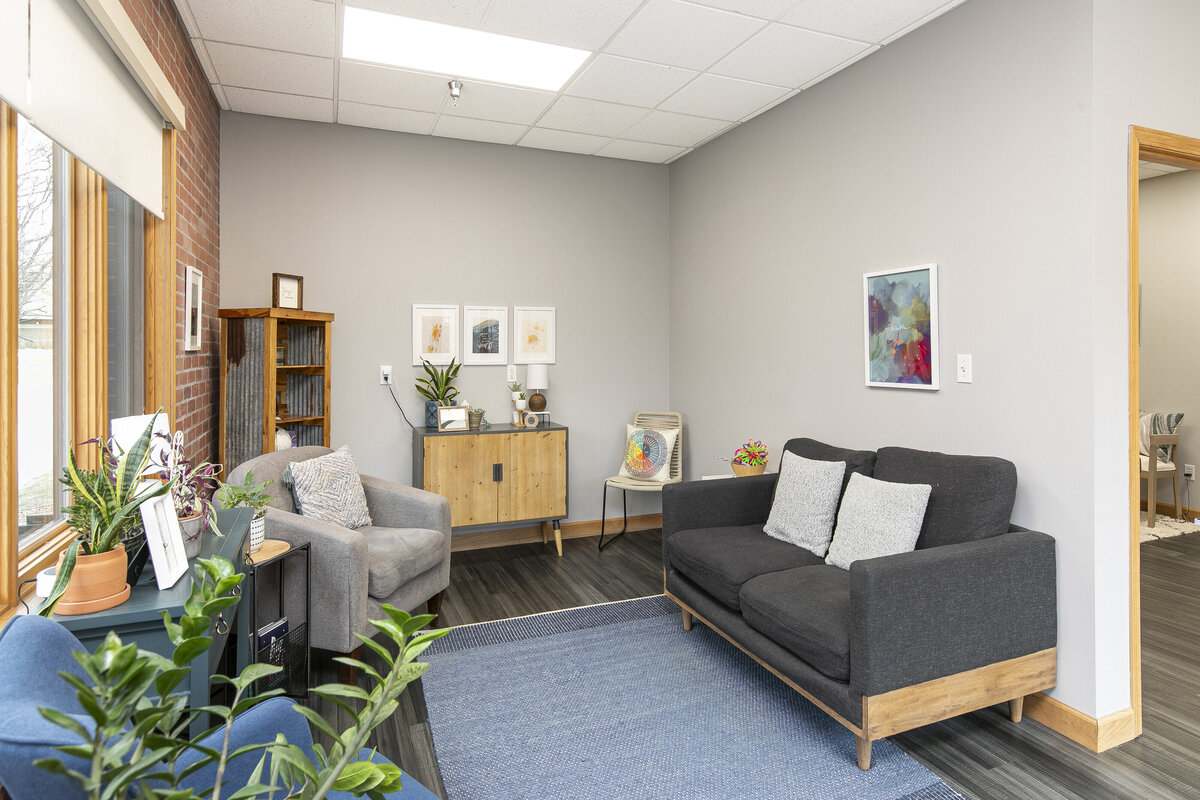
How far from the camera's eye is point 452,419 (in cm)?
430

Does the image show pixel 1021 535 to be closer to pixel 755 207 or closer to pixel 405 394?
pixel 755 207

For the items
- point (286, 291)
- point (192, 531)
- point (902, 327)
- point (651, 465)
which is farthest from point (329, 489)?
point (902, 327)

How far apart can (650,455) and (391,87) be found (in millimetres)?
2719

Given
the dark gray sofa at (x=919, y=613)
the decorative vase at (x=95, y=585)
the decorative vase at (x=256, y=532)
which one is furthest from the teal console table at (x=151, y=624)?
the dark gray sofa at (x=919, y=613)

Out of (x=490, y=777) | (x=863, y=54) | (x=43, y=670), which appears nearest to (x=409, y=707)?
(x=490, y=777)

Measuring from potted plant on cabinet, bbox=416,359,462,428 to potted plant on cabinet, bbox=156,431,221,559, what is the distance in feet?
7.56

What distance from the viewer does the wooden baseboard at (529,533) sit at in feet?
15.1

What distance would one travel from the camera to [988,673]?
7.28 ft

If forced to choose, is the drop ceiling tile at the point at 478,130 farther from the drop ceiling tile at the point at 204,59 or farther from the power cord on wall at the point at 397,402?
the power cord on wall at the point at 397,402

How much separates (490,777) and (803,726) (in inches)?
42.6

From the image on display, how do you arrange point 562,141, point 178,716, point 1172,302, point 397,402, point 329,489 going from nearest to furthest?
1. point 178,716
2. point 329,489
3. point 397,402
4. point 562,141
5. point 1172,302

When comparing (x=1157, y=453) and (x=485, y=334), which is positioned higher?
(x=485, y=334)

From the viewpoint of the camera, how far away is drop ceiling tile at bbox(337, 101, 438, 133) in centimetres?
391

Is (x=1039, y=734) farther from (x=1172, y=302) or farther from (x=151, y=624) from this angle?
(x=1172, y=302)
